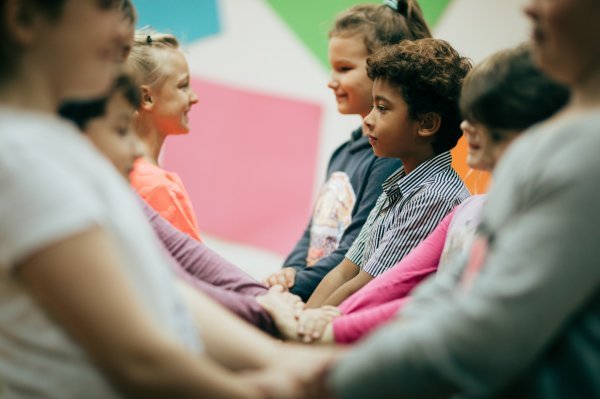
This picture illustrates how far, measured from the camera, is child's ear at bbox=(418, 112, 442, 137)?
1715mm

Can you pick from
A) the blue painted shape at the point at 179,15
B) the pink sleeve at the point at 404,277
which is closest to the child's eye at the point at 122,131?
the pink sleeve at the point at 404,277

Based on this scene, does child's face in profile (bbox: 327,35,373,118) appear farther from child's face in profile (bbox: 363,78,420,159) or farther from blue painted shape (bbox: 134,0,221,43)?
blue painted shape (bbox: 134,0,221,43)

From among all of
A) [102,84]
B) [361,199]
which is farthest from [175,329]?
[361,199]

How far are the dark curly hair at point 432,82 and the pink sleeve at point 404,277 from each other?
418 millimetres

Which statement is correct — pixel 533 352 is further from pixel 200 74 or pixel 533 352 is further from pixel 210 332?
pixel 200 74

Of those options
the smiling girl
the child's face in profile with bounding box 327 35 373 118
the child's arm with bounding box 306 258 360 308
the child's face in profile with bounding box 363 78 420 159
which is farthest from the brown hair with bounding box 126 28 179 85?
the child's arm with bounding box 306 258 360 308

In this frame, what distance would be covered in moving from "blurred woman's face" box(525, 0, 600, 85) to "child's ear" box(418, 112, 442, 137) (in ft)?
2.91

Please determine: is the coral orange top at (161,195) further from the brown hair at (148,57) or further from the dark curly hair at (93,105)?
the dark curly hair at (93,105)

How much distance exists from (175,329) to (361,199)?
3.81 ft

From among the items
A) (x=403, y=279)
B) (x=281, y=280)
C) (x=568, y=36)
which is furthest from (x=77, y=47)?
(x=281, y=280)

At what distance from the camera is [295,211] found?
310cm

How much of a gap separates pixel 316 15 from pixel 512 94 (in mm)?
2071

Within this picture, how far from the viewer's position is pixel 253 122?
312 cm

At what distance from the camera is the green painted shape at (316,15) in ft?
9.67
